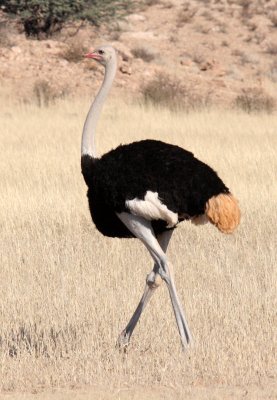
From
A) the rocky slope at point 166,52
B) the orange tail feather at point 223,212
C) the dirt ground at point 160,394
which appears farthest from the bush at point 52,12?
the dirt ground at point 160,394

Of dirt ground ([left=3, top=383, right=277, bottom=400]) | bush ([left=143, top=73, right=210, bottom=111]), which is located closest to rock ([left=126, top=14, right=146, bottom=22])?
bush ([left=143, top=73, right=210, bottom=111])

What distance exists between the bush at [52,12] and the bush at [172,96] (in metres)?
6.70

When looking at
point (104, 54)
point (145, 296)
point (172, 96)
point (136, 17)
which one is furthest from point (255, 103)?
point (136, 17)

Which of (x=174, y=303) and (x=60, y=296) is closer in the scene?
(x=174, y=303)

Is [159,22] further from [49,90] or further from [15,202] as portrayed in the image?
[15,202]

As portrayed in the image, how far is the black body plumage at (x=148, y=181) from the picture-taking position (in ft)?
21.6

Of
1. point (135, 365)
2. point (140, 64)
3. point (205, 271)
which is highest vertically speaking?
point (135, 365)

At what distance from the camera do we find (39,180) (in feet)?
45.3

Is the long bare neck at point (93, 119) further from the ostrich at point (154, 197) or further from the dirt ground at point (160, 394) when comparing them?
the dirt ground at point (160, 394)

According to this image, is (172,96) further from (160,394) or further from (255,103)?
(160,394)

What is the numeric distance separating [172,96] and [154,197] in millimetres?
15384

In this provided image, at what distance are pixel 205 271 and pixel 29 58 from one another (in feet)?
52.7

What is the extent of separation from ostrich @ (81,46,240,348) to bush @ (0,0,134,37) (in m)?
22.1

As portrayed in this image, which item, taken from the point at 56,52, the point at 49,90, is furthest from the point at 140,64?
the point at 49,90
